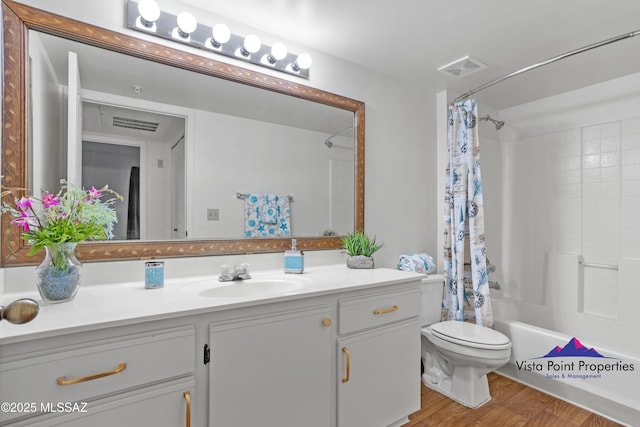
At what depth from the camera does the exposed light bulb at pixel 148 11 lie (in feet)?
4.72

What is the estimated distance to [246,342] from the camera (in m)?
1.20

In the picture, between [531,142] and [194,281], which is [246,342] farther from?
[531,142]

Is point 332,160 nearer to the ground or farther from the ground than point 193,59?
nearer to the ground

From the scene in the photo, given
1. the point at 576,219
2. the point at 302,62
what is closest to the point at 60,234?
the point at 302,62

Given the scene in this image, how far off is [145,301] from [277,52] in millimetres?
1441

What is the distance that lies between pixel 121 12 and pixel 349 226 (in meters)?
1.62

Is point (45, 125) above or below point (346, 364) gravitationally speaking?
above

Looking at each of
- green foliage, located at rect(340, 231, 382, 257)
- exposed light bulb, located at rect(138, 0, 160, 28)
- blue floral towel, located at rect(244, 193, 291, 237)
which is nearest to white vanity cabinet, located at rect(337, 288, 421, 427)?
green foliage, located at rect(340, 231, 382, 257)

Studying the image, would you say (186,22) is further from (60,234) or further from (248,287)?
(248,287)

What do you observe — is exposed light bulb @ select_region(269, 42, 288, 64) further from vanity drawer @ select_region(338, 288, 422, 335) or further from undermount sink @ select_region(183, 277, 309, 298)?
vanity drawer @ select_region(338, 288, 422, 335)

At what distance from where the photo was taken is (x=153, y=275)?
1371 millimetres

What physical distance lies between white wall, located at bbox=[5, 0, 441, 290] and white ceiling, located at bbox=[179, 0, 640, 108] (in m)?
0.11

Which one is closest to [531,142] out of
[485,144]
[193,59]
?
[485,144]

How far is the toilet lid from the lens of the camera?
1866 millimetres
